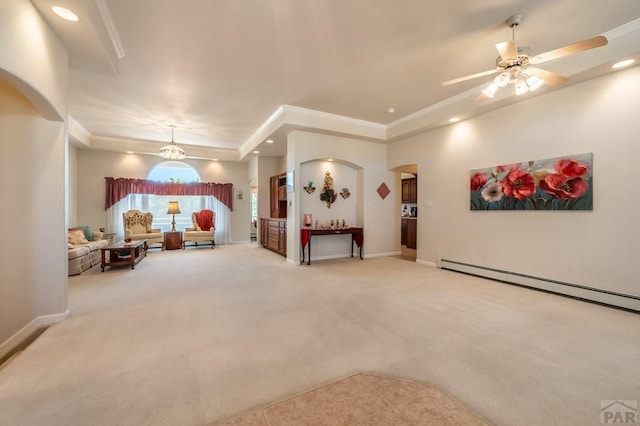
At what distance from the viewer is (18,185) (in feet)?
8.32

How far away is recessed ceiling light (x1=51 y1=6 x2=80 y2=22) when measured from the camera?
2.31 m

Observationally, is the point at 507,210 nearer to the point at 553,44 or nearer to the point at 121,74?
the point at 553,44

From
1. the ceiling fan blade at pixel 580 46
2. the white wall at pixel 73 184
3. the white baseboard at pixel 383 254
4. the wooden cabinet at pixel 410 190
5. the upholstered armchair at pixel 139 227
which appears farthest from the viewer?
the wooden cabinet at pixel 410 190

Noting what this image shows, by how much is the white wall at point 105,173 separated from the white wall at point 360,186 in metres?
4.08

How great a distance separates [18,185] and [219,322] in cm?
238

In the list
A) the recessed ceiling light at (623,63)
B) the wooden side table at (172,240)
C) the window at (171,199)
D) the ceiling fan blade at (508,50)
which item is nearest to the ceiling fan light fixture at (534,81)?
the ceiling fan blade at (508,50)

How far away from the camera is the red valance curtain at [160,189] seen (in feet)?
24.4

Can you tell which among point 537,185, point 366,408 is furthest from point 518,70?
point 366,408

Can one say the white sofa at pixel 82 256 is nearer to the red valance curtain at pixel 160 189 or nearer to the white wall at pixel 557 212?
the red valance curtain at pixel 160 189

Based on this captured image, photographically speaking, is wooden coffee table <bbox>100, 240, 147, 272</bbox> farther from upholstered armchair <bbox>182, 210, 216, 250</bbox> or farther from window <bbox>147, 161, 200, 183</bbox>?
window <bbox>147, 161, 200, 183</bbox>

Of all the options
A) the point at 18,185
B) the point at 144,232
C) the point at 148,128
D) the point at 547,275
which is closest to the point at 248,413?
the point at 18,185

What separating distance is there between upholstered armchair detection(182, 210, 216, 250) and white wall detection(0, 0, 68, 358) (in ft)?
16.3

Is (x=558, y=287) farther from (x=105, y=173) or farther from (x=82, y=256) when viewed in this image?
(x=105, y=173)

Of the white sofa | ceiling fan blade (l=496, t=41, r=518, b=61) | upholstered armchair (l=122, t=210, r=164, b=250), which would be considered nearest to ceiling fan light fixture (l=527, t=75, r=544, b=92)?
ceiling fan blade (l=496, t=41, r=518, b=61)
